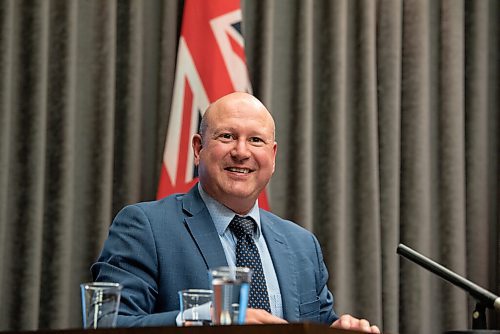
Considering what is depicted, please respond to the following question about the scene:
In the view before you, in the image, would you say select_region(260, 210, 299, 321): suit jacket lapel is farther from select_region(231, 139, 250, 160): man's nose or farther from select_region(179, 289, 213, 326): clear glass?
select_region(179, 289, 213, 326): clear glass

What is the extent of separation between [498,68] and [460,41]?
0.80 feet

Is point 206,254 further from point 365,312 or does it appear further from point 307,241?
point 365,312

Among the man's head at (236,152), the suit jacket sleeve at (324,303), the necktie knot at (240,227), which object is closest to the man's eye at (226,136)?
the man's head at (236,152)

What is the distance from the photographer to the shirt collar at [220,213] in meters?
2.83

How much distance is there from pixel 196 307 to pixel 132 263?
0.85 m

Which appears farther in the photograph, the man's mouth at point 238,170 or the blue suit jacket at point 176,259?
the man's mouth at point 238,170

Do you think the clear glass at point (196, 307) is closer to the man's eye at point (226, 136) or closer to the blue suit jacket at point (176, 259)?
the blue suit jacket at point (176, 259)

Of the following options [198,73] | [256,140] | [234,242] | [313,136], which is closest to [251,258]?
[234,242]

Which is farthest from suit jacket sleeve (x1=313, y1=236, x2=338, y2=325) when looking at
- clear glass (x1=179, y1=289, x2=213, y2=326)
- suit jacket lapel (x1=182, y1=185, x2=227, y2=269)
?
clear glass (x1=179, y1=289, x2=213, y2=326)

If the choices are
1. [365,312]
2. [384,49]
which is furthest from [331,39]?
[365,312]

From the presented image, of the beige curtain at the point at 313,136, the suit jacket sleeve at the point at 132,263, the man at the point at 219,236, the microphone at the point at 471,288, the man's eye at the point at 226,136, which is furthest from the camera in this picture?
the beige curtain at the point at 313,136

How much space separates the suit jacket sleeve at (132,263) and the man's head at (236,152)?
273mm

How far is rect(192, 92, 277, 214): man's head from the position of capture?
9.37 ft

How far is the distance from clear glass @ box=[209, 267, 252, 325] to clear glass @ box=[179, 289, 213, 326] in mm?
55
